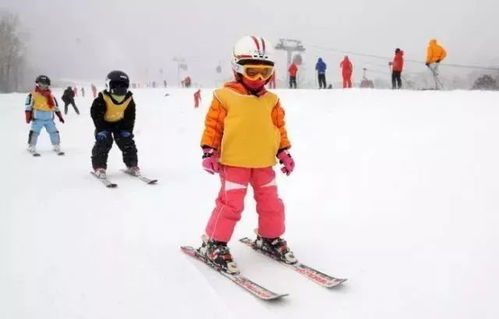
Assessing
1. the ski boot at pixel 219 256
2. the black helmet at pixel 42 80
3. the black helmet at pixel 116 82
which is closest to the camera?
the ski boot at pixel 219 256

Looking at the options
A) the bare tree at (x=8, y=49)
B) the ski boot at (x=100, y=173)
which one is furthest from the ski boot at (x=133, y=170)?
the bare tree at (x=8, y=49)

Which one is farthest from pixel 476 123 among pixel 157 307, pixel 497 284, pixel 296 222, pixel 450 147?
pixel 157 307

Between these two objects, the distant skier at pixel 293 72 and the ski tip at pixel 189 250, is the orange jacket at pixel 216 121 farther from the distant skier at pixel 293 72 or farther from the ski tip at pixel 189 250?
the distant skier at pixel 293 72

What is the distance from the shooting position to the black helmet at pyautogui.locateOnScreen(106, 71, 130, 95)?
720cm

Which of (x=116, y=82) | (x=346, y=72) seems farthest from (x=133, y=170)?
(x=346, y=72)

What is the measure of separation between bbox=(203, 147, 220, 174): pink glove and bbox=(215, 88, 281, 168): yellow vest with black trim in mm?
70

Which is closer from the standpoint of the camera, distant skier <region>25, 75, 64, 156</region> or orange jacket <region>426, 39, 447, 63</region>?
distant skier <region>25, 75, 64, 156</region>

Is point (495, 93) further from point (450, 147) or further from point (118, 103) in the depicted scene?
point (118, 103)

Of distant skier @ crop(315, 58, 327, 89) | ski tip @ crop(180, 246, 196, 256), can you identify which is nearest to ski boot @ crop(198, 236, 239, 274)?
ski tip @ crop(180, 246, 196, 256)

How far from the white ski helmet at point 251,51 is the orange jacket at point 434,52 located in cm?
1325

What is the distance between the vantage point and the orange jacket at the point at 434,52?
15.0 m

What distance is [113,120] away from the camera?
24.7ft

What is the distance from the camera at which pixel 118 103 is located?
24.2 feet

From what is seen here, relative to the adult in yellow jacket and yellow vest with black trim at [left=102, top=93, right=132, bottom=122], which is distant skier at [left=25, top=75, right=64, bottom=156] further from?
the adult in yellow jacket
